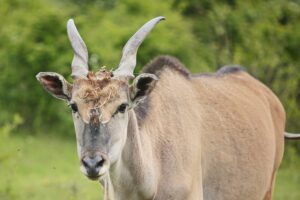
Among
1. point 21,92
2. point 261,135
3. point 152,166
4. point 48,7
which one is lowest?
point 21,92

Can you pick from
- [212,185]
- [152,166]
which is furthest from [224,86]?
[152,166]

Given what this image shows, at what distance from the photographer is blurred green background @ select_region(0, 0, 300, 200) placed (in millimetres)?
18188

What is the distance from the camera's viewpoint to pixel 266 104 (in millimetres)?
11023

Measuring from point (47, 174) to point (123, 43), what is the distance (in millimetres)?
3198

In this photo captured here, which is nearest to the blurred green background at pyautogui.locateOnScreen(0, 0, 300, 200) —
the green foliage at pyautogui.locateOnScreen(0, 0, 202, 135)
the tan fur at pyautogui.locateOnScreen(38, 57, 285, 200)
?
the green foliage at pyautogui.locateOnScreen(0, 0, 202, 135)

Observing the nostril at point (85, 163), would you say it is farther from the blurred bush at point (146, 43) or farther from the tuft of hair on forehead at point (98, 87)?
the blurred bush at point (146, 43)

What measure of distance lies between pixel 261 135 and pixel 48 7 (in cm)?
905

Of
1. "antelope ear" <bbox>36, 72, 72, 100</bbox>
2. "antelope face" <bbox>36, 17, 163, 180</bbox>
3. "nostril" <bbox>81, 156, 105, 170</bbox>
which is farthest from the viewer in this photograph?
"antelope ear" <bbox>36, 72, 72, 100</bbox>

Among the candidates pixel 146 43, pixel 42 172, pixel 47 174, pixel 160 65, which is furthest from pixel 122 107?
pixel 146 43

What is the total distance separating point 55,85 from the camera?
26.1 ft

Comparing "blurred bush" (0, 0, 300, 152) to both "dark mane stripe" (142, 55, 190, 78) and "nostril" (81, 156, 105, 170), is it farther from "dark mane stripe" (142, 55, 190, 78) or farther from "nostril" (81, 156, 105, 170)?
"nostril" (81, 156, 105, 170)

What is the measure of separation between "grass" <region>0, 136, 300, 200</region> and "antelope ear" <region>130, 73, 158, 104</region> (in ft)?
19.7

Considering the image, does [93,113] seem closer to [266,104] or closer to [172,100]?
[172,100]

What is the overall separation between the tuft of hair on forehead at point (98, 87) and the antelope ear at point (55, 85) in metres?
0.12
